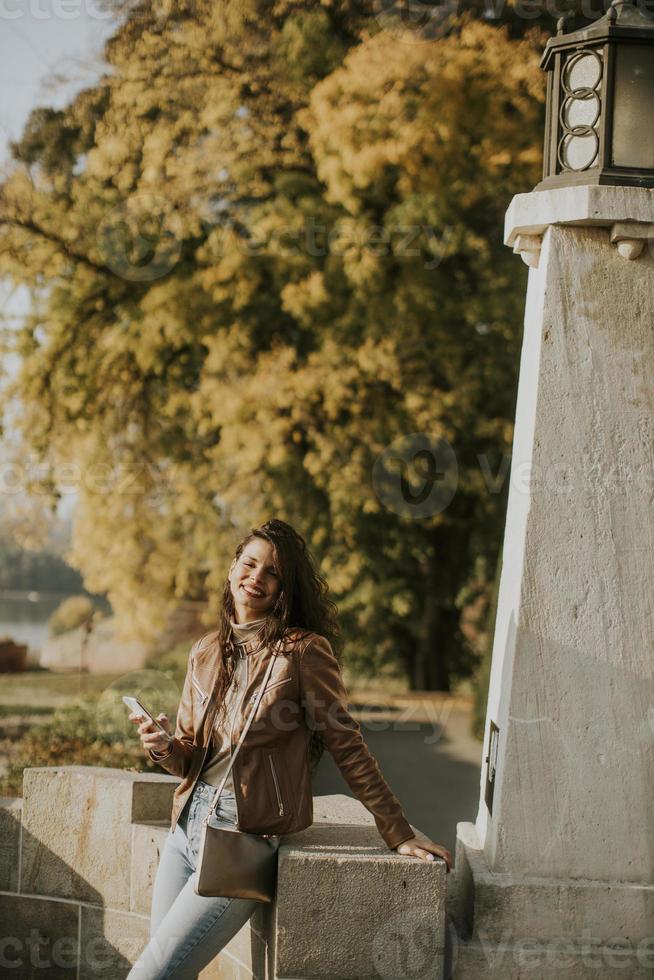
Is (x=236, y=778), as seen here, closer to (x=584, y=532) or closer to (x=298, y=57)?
(x=584, y=532)

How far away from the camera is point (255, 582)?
278 centimetres

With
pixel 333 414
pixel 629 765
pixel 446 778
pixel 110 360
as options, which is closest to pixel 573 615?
pixel 629 765

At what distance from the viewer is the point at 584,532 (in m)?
2.78

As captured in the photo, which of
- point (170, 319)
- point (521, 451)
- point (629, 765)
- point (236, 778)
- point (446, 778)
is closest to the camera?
point (236, 778)

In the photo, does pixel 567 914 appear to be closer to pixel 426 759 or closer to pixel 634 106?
pixel 634 106

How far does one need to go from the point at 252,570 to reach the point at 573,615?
845mm

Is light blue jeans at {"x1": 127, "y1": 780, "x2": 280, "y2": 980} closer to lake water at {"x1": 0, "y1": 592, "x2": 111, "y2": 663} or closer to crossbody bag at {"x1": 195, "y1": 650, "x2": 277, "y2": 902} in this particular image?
crossbody bag at {"x1": 195, "y1": 650, "x2": 277, "y2": 902}

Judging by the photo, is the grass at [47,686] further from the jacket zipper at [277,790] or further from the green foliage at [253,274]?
the jacket zipper at [277,790]

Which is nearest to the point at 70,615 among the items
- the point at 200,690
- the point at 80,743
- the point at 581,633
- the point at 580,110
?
the point at 80,743

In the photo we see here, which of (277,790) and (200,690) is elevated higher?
(200,690)

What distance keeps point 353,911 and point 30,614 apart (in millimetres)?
7834

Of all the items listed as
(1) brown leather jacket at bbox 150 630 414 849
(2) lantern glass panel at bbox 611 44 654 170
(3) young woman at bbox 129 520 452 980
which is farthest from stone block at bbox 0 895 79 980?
(2) lantern glass panel at bbox 611 44 654 170

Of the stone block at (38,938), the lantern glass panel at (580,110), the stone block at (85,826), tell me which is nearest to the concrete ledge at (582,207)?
the lantern glass panel at (580,110)

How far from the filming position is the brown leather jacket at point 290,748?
2559mm
